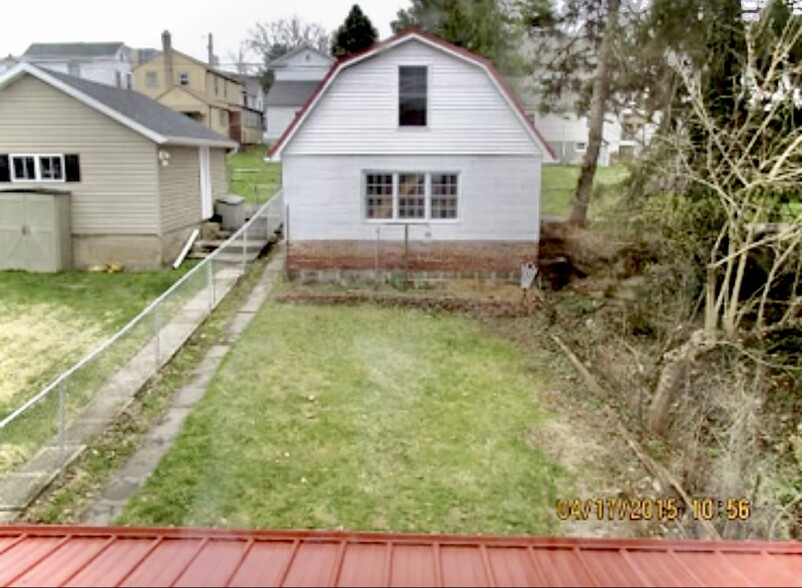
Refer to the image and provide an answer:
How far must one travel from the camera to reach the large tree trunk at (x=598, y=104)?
3.38 meters

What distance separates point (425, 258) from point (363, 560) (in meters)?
5.38

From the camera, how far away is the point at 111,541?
1571 mm

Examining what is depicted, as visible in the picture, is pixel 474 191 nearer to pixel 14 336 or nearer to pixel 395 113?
pixel 395 113

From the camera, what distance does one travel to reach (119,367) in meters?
4.02

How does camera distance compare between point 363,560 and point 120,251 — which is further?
point 120,251

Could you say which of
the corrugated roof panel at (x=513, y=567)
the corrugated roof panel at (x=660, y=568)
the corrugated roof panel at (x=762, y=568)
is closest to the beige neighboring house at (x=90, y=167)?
the corrugated roof panel at (x=513, y=567)

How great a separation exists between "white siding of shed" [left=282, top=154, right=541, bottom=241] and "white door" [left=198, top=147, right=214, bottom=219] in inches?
94.6

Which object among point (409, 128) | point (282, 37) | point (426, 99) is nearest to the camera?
point (282, 37)

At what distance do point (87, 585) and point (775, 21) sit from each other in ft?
12.4

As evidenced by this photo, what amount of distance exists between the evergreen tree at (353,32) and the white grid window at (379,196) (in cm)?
432

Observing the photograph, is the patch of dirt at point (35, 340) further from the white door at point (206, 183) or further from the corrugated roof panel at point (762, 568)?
the corrugated roof panel at point (762, 568)

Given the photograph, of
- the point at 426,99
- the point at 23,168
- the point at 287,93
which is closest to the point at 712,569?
the point at 287,93

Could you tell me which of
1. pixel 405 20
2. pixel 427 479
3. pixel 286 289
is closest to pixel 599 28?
pixel 405 20
